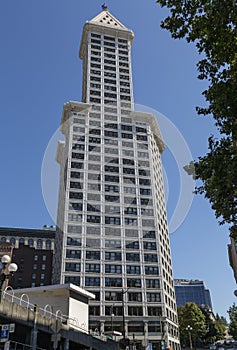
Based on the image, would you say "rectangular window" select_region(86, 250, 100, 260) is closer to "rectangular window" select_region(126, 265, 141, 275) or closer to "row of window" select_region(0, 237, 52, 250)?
"rectangular window" select_region(126, 265, 141, 275)

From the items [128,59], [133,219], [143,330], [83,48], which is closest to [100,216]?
[133,219]

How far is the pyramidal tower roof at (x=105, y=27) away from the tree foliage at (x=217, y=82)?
9205cm

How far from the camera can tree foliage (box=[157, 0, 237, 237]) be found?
13.4 meters

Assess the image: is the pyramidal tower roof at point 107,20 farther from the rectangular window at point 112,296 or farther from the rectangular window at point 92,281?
the rectangular window at point 112,296

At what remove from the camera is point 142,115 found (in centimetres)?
9006

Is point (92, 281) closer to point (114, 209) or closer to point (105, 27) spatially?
point (114, 209)

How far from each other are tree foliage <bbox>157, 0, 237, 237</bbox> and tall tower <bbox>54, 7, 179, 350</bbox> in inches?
1789

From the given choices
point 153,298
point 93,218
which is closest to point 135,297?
point 153,298

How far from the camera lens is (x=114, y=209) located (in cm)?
7469

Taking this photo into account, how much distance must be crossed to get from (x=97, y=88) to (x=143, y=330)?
6147 cm

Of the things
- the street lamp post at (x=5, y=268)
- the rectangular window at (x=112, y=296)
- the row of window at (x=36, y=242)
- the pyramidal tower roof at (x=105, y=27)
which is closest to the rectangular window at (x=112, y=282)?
Answer: the rectangular window at (x=112, y=296)

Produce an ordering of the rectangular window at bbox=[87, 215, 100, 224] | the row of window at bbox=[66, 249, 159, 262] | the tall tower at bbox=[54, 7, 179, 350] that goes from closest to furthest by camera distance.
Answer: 1. the tall tower at bbox=[54, 7, 179, 350]
2. the row of window at bbox=[66, 249, 159, 262]
3. the rectangular window at bbox=[87, 215, 100, 224]

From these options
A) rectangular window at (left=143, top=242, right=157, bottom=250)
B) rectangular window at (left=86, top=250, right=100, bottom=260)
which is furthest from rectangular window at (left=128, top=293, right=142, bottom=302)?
rectangular window at (left=143, top=242, right=157, bottom=250)

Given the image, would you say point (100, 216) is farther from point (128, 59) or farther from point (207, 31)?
point (207, 31)
